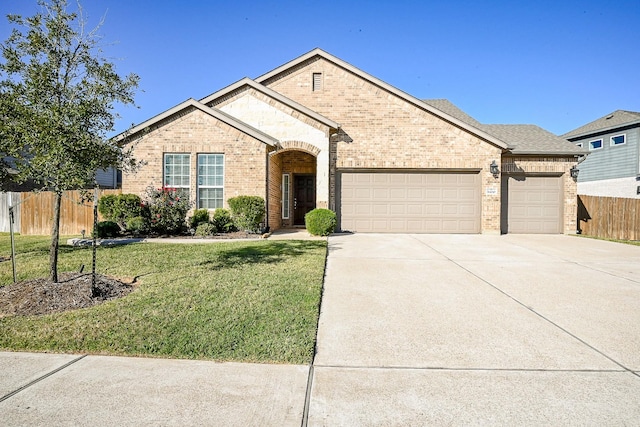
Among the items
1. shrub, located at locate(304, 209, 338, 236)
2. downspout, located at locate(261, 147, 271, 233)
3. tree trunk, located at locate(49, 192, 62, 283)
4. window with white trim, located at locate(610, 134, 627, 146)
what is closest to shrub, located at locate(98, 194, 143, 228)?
downspout, located at locate(261, 147, 271, 233)

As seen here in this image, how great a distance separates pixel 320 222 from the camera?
37.8 feet

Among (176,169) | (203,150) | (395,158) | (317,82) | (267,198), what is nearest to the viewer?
(203,150)

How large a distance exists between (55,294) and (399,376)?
15.3 ft

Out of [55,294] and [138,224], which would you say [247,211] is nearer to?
[138,224]

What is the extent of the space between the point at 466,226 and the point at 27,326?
43.5 ft

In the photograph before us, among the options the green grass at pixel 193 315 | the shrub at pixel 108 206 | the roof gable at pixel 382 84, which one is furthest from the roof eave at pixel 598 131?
the shrub at pixel 108 206

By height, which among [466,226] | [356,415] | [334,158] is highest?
[334,158]

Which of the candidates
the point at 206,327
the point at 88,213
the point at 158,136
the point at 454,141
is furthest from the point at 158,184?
the point at 454,141

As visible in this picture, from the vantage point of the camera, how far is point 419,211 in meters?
13.6

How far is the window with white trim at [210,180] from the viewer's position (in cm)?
1194

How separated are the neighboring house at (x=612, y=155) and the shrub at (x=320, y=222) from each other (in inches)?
611

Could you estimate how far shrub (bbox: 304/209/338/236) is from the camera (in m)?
11.5

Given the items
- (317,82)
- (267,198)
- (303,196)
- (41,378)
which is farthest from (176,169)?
(41,378)

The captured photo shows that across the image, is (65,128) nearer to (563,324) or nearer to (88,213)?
(563,324)
